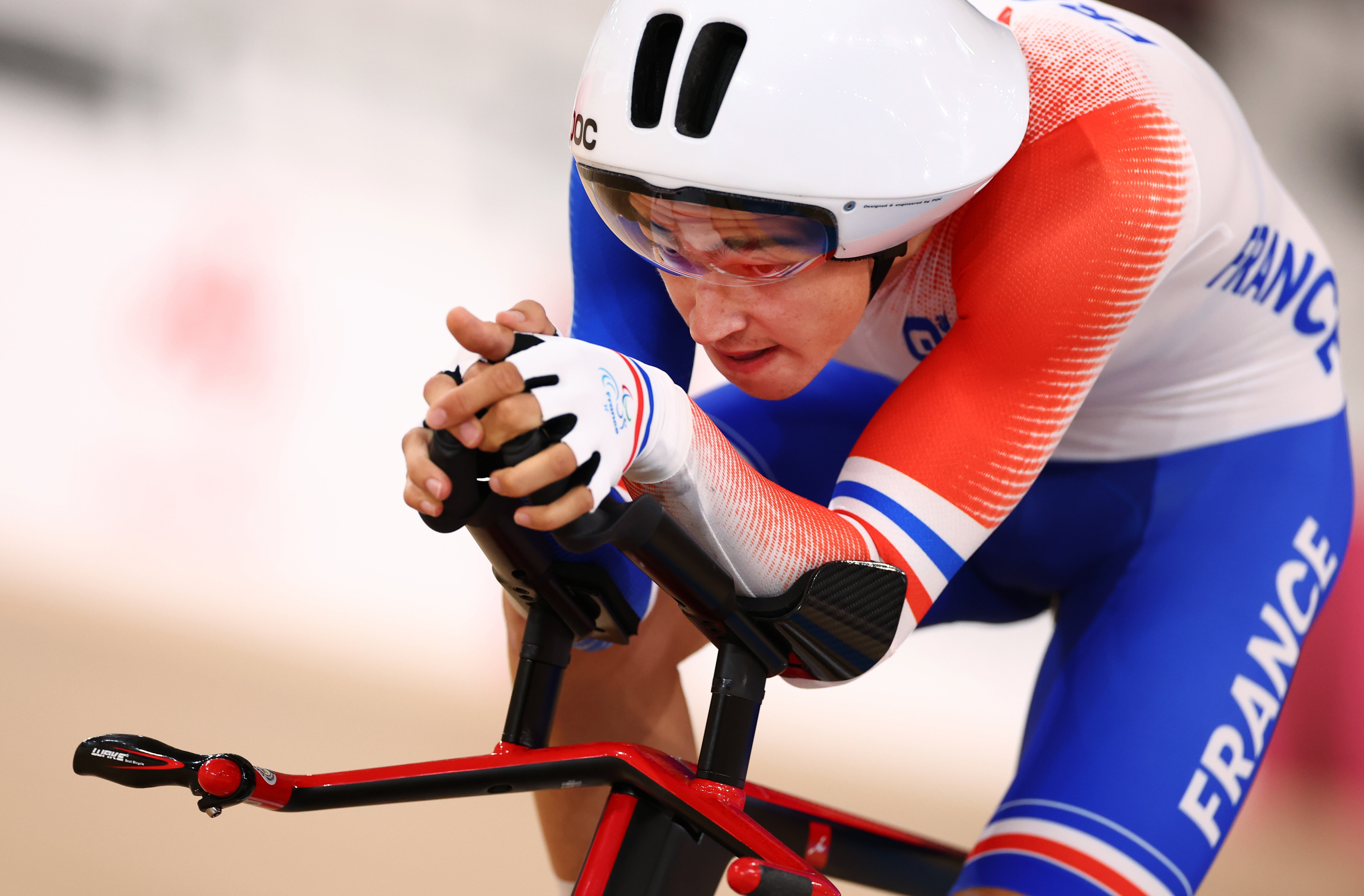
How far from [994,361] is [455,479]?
0.65 metres

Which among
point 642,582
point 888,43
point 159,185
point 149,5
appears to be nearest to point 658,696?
point 642,582

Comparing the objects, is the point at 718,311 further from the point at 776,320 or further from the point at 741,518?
the point at 741,518

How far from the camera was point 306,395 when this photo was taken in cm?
397

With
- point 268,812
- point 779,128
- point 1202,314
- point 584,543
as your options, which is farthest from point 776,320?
point 268,812

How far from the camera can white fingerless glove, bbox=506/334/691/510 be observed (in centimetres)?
98

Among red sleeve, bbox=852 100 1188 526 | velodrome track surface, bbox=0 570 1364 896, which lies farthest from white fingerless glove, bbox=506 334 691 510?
velodrome track surface, bbox=0 570 1364 896

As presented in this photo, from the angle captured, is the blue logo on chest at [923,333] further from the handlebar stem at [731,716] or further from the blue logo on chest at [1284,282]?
the handlebar stem at [731,716]

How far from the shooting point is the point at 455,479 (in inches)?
40.4

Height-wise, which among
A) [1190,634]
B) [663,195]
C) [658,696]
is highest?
[663,195]

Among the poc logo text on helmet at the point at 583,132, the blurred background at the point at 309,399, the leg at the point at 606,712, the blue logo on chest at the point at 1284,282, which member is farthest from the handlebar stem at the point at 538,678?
the blurred background at the point at 309,399

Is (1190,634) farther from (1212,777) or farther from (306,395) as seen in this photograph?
(306,395)

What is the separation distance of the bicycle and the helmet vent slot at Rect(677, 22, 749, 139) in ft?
1.41

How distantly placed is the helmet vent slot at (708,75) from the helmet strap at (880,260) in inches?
8.9

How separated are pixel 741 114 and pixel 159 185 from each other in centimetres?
336
